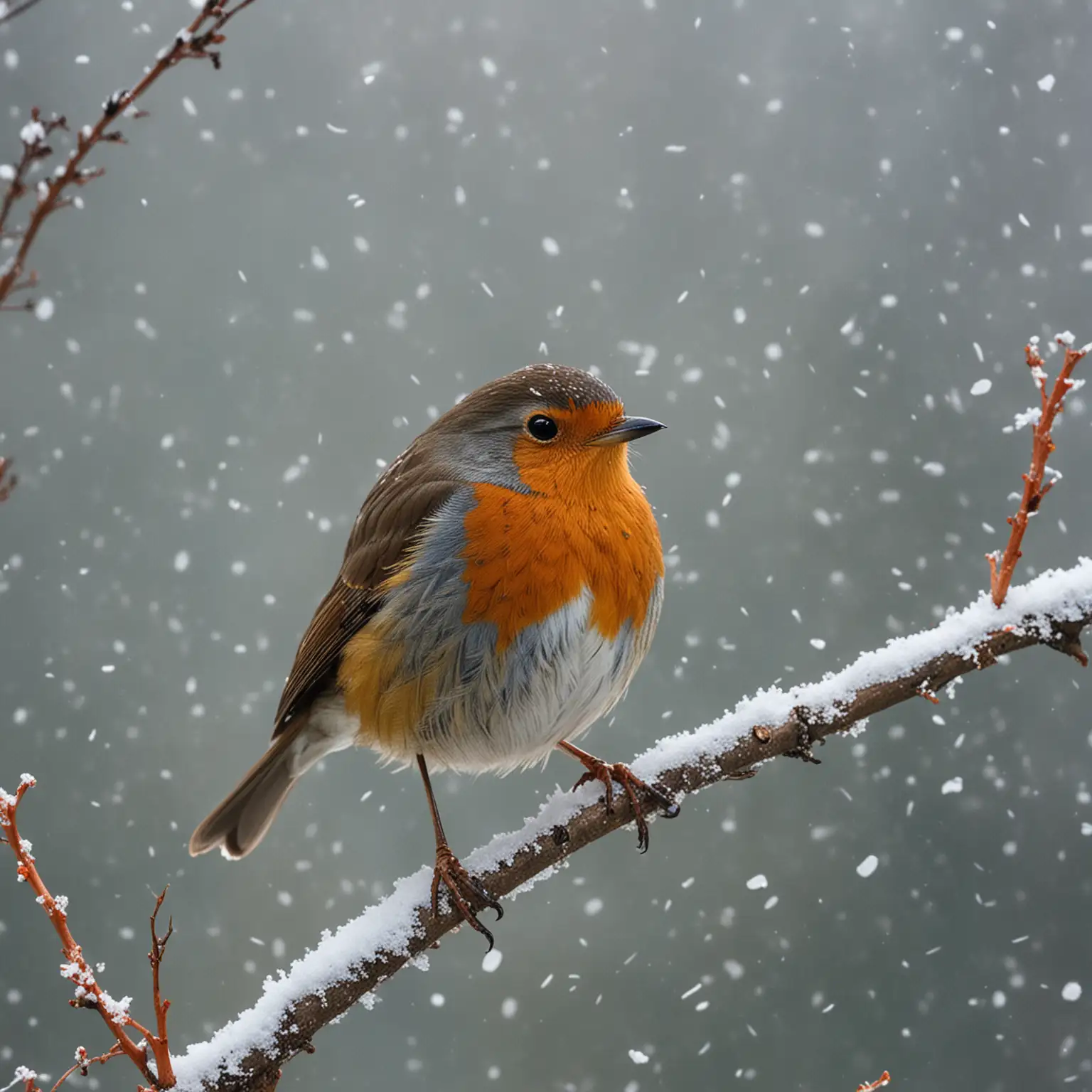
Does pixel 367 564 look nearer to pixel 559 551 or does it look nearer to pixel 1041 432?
pixel 559 551

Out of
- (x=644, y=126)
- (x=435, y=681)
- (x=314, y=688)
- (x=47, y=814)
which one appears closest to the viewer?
(x=435, y=681)

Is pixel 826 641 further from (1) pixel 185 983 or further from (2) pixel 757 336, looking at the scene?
(1) pixel 185 983

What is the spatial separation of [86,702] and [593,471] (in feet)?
28.3

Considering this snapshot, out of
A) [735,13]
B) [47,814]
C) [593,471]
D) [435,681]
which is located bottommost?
[435,681]

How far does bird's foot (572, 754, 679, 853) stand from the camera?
7.65 feet

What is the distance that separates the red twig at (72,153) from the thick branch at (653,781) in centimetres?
123

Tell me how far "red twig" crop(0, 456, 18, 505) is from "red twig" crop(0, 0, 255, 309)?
0.35 feet

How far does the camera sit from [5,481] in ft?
Answer: 3.09

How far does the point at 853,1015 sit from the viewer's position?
10.7 metres

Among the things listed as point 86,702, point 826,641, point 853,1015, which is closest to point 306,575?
point 86,702

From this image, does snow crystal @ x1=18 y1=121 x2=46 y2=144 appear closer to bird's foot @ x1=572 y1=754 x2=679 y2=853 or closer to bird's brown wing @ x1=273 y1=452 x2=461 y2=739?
bird's foot @ x1=572 y1=754 x2=679 y2=853

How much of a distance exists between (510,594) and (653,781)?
463 millimetres

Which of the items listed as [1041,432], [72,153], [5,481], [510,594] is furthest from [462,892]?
[72,153]

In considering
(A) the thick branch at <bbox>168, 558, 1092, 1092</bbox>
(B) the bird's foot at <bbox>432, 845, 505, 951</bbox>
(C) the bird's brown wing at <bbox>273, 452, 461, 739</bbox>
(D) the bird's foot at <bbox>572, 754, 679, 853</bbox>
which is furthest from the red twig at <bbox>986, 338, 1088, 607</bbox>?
(C) the bird's brown wing at <bbox>273, 452, 461, 739</bbox>
